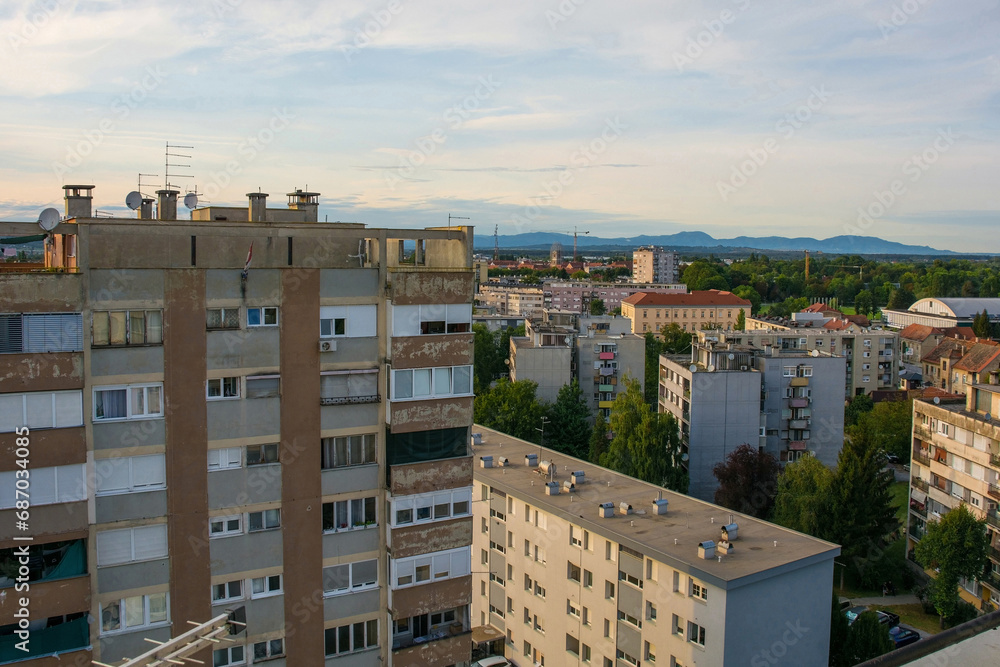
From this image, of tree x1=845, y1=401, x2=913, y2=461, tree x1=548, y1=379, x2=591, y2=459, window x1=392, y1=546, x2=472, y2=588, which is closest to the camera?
window x1=392, y1=546, x2=472, y2=588

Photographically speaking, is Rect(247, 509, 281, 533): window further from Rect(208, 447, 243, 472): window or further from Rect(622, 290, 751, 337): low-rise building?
Rect(622, 290, 751, 337): low-rise building

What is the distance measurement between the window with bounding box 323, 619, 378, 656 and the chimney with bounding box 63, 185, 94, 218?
632 centimetres

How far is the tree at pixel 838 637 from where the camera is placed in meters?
19.9

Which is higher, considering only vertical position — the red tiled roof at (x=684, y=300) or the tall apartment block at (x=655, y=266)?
the tall apartment block at (x=655, y=266)

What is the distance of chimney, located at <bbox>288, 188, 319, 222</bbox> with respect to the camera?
13.2m

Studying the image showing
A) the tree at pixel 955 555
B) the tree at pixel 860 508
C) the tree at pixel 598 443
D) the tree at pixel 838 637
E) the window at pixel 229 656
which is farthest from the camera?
the tree at pixel 598 443

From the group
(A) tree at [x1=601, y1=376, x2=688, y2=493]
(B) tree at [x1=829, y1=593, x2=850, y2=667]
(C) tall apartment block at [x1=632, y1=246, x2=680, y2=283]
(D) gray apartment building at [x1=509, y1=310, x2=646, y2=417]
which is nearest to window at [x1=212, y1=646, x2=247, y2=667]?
(B) tree at [x1=829, y1=593, x2=850, y2=667]

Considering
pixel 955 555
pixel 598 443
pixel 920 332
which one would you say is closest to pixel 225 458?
pixel 955 555

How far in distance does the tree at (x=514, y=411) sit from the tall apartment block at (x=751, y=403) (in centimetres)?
626

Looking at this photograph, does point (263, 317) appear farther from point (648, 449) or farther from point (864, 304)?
point (864, 304)

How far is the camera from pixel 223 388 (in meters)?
9.97

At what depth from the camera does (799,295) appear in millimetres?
140625

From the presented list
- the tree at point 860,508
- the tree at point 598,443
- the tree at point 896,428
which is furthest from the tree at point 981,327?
the tree at point 860,508

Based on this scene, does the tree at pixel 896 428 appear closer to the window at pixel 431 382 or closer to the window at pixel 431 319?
the window at pixel 431 382
